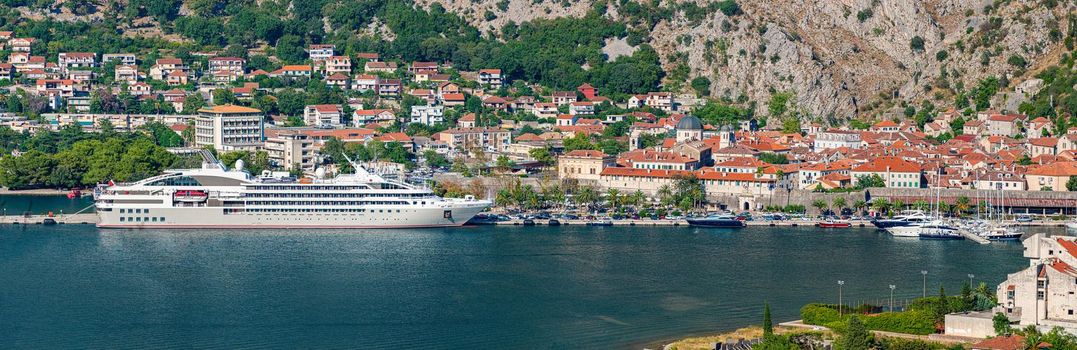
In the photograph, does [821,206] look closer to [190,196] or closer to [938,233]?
[938,233]

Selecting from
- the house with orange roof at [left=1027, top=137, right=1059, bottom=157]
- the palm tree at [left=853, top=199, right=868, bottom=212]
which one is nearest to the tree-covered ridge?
the house with orange roof at [left=1027, top=137, right=1059, bottom=157]

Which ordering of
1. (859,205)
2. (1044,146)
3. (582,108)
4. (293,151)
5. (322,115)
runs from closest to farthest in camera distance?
1. (859,205)
2. (1044,146)
3. (293,151)
4. (322,115)
5. (582,108)

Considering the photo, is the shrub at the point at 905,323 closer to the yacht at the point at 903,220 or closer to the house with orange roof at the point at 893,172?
the yacht at the point at 903,220

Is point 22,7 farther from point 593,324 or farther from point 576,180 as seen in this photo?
point 593,324

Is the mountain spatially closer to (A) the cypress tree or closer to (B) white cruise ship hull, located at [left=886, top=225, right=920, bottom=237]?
(B) white cruise ship hull, located at [left=886, top=225, right=920, bottom=237]

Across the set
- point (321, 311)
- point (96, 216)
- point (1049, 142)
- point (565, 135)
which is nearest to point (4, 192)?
point (96, 216)

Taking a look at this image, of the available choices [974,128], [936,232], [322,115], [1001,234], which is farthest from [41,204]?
[974,128]

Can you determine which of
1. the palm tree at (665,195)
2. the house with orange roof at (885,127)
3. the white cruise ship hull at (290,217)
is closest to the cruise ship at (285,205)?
the white cruise ship hull at (290,217)
